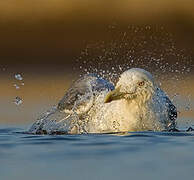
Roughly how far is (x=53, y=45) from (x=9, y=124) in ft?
62.5

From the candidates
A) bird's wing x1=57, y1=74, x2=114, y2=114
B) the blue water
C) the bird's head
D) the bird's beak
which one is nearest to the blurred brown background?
bird's wing x1=57, y1=74, x2=114, y2=114

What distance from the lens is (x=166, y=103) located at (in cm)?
1116

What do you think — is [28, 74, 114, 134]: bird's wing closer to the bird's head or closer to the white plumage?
the white plumage

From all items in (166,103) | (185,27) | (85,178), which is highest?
(185,27)

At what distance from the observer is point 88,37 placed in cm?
3022

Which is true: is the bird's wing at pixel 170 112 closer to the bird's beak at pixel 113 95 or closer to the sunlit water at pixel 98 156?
the bird's beak at pixel 113 95

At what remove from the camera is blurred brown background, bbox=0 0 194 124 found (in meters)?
23.9

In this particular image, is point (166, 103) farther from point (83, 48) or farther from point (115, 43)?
point (83, 48)

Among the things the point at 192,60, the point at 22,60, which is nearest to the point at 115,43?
the point at 192,60

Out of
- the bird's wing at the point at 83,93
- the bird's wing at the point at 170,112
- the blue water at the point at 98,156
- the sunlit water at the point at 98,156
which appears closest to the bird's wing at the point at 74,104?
the bird's wing at the point at 83,93

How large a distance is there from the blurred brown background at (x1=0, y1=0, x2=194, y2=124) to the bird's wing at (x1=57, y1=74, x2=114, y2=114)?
900cm

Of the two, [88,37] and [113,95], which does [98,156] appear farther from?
[88,37]

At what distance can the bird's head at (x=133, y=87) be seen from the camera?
10875 millimetres

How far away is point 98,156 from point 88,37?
2250 centimetres
